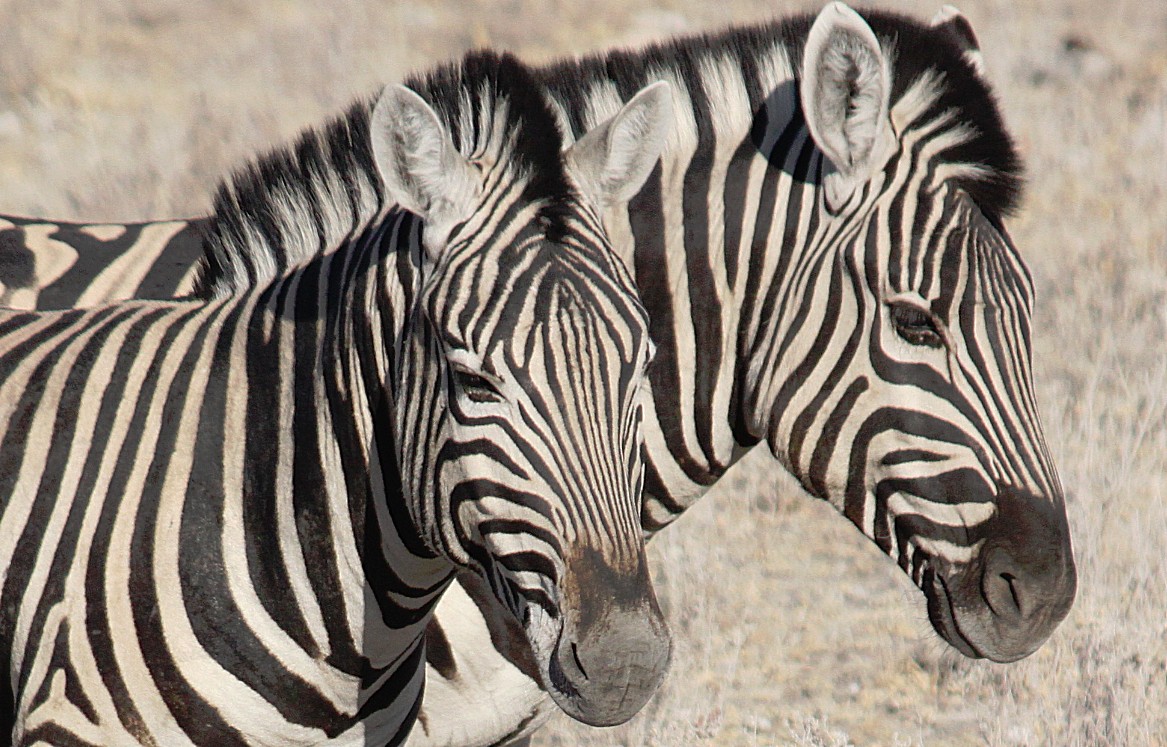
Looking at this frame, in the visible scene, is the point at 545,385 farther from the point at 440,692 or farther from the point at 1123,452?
the point at 1123,452

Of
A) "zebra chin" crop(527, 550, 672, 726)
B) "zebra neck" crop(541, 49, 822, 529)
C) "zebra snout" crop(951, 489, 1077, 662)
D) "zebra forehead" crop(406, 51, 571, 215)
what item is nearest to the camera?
"zebra chin" crop(527, 550, 672, 726)

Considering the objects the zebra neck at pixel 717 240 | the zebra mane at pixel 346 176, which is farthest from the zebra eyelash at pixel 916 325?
the zebra mane at pixel 346 176

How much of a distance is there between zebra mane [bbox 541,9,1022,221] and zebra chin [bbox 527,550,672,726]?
178 centimetres

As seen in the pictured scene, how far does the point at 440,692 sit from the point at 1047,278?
678 centimetres

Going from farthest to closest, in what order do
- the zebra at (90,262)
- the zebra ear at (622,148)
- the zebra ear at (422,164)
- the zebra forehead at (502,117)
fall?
the zebra at (90,262) < the zebra ear at (622,148) < the zebra forehead at (502,117) < the zebra ear at (422,164)

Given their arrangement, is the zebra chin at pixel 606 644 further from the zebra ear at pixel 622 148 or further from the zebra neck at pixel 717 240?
the zebra neck at pixel 717 240

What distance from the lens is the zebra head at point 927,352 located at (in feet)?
11.8

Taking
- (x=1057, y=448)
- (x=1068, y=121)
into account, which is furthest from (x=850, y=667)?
(x=1068, y=121)

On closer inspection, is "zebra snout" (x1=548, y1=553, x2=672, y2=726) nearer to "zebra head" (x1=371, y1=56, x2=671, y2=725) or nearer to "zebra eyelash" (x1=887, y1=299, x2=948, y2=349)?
"zebra head" (x1=371, y1=56, x2=671, y2=725)

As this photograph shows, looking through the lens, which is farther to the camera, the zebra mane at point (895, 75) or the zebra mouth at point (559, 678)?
the zebra mane at point (895, 75)

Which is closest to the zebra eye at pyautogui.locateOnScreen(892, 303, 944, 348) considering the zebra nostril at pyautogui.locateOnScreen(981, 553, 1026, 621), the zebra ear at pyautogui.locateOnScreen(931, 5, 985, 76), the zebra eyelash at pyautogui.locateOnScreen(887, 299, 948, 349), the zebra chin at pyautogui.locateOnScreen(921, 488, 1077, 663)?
the zebra eyelash at pyautogui.locateOnScreen(887, 299, 948, 349)

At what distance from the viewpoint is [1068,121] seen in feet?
37.8

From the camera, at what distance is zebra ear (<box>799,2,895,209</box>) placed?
3.63 meters

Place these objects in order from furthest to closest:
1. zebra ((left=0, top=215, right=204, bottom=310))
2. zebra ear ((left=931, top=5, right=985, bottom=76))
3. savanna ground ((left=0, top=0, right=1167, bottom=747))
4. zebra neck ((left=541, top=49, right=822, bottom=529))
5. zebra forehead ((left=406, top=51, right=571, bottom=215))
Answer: savanna ground ((left=0, top=0, right=1167, bottom=747))
zebra ((left=0, top=215, right=204, bottom=310))
zebra ear ((left=931, top=5, right=985, bottom=76))
zebra neck ((left=541, top=49, right=822, bottom=529))
zebra forehead ((left=406, top=51, right=571, bottom=215))
